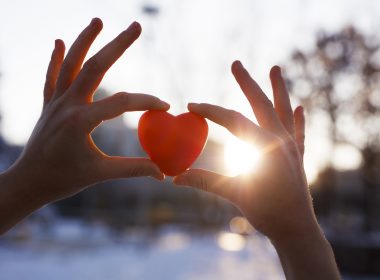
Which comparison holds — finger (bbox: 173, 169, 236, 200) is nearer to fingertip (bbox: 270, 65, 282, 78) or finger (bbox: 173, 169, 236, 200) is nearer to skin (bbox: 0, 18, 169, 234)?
skin (bbox: 0, 18, 169, 234)

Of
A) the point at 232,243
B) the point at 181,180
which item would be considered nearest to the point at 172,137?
the point at 181,180

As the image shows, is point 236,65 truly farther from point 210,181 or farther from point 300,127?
point 300,127

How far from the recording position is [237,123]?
120 centimetres

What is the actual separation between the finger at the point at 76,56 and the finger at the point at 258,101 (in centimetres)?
40

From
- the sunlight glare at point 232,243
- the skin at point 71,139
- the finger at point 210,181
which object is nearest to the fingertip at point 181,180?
the finger at point 210,181

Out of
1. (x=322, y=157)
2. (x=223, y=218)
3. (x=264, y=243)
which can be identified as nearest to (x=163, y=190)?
(x=223, y=218)

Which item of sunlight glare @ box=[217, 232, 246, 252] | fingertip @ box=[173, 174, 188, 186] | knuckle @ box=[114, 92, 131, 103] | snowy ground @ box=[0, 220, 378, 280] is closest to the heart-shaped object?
fingertip @ box=[173, 174, 188, 186]

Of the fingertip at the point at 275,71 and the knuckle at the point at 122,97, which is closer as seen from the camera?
the knuckle at the point at 122,97

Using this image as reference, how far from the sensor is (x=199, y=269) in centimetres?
1114

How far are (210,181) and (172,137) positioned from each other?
0.42 metres

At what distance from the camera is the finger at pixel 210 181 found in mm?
1271

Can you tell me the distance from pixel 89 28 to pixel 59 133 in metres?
0.30

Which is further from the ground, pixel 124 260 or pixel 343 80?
pixel 343 80

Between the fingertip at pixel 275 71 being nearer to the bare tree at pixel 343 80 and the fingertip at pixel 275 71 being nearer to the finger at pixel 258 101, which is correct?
the finger at pixel 258 101
